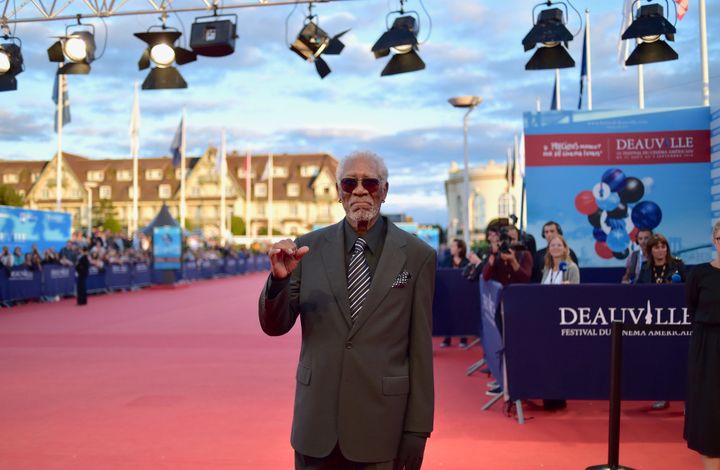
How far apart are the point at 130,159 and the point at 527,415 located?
88124 millimetres

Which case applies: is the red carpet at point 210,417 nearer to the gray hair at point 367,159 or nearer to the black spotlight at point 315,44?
the gray hair at point 367,159

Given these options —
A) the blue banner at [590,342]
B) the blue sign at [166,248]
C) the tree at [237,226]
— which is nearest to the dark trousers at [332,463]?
the blue banner at [590,342]

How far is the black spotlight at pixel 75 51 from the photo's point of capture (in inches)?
530

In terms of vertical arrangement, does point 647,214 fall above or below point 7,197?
below

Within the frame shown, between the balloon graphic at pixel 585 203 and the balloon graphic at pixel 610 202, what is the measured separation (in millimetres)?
117

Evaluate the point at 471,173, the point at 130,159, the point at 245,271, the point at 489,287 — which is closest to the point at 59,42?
the point at 489,287

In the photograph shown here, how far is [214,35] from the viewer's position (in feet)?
41.5

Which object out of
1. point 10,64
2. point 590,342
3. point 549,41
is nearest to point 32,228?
point 10,64

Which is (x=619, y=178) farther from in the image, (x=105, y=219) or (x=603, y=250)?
(x=105, y=219)

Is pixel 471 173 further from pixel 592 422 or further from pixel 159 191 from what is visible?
pixel 592 422

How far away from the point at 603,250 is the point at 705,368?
30.8 ft

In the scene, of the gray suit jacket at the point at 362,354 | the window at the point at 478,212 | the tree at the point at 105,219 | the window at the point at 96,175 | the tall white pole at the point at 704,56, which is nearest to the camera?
the gray suit jacket at the point at 362,354

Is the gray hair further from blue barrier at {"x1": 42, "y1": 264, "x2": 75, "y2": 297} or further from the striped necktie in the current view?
blue barrier at {"x1": 42, "y1": 264, "x2": 75, "y2": 297}

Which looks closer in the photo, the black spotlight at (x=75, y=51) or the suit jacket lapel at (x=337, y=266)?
the suit jacket lapel at (x=337, y=266)
